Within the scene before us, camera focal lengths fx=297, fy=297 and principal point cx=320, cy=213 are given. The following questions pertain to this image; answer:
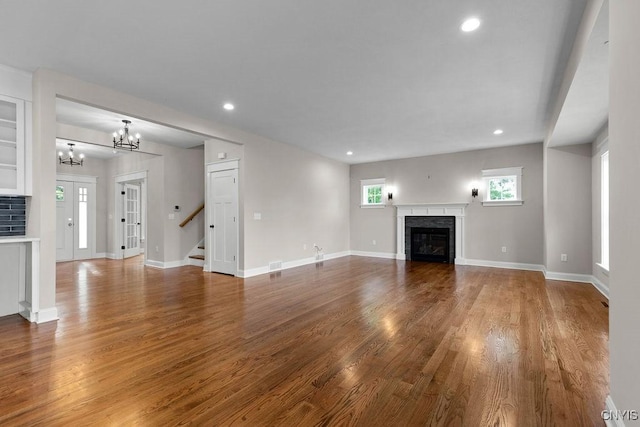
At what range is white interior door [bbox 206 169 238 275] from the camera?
577 centimetres

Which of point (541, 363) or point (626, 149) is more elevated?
point (626, 149)

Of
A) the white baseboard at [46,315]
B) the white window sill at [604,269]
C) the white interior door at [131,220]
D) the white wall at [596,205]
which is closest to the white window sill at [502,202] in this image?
the white wall at [596,205]

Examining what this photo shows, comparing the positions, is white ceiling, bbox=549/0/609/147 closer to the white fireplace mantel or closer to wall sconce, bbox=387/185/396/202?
the white fireplace mantel

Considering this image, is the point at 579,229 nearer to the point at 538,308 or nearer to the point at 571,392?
the point at 538,308

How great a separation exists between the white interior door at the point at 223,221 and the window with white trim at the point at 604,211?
19.9 feet

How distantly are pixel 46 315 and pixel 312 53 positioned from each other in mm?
3968

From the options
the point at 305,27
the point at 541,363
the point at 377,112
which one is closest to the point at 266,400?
the point at 541,363

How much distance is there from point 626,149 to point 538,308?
3000 millimetres

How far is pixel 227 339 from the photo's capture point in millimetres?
2773

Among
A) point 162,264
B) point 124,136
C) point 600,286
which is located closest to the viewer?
point 600,286

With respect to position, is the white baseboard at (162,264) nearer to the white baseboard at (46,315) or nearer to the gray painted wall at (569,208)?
the white baseboard at (46,315)

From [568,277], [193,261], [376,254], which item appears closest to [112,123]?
[193,261]

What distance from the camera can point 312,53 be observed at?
290 cm

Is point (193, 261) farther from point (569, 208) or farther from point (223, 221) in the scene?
point (569, 208)
